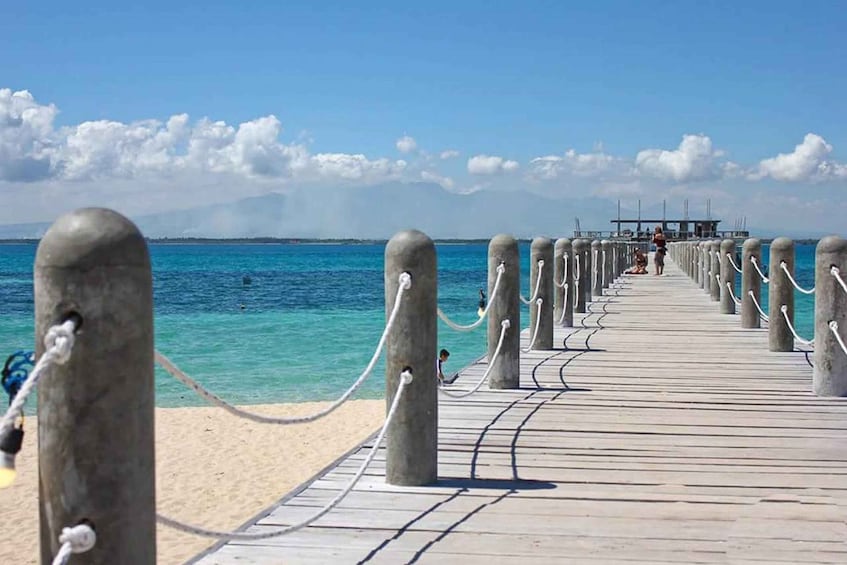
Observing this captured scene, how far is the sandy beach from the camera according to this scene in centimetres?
1090

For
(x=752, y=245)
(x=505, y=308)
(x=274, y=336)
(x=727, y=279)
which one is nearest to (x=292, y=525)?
(x=505, y=308)

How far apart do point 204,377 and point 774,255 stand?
19047 millimetres

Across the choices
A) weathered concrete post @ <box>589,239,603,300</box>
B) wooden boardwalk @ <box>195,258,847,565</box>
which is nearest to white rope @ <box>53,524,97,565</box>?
wooden boardwalk @ <box>195,258,847,565</box>

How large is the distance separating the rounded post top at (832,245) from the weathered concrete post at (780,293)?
223 centimetres

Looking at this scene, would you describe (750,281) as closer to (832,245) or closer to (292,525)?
(832,245)

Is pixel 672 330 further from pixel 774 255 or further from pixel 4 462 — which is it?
pixel 4 462

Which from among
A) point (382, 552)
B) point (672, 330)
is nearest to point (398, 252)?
point (382, 552)

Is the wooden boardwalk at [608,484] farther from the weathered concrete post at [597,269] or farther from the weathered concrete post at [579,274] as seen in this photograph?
the weathered concrete post at [597,269]

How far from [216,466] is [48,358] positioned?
12453mm

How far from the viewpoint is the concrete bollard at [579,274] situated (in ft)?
54.4

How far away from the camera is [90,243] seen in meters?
2.49

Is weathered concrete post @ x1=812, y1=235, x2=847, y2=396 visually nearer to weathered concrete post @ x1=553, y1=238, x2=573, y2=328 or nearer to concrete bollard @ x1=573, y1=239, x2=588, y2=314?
weathered concrete post @ x1=553, y1=238, x2=573, y2=328

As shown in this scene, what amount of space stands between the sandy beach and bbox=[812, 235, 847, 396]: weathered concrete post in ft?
20.7

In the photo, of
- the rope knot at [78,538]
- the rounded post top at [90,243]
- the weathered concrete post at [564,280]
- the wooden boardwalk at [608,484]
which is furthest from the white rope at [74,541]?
the weathered concrete post at [564,280]
